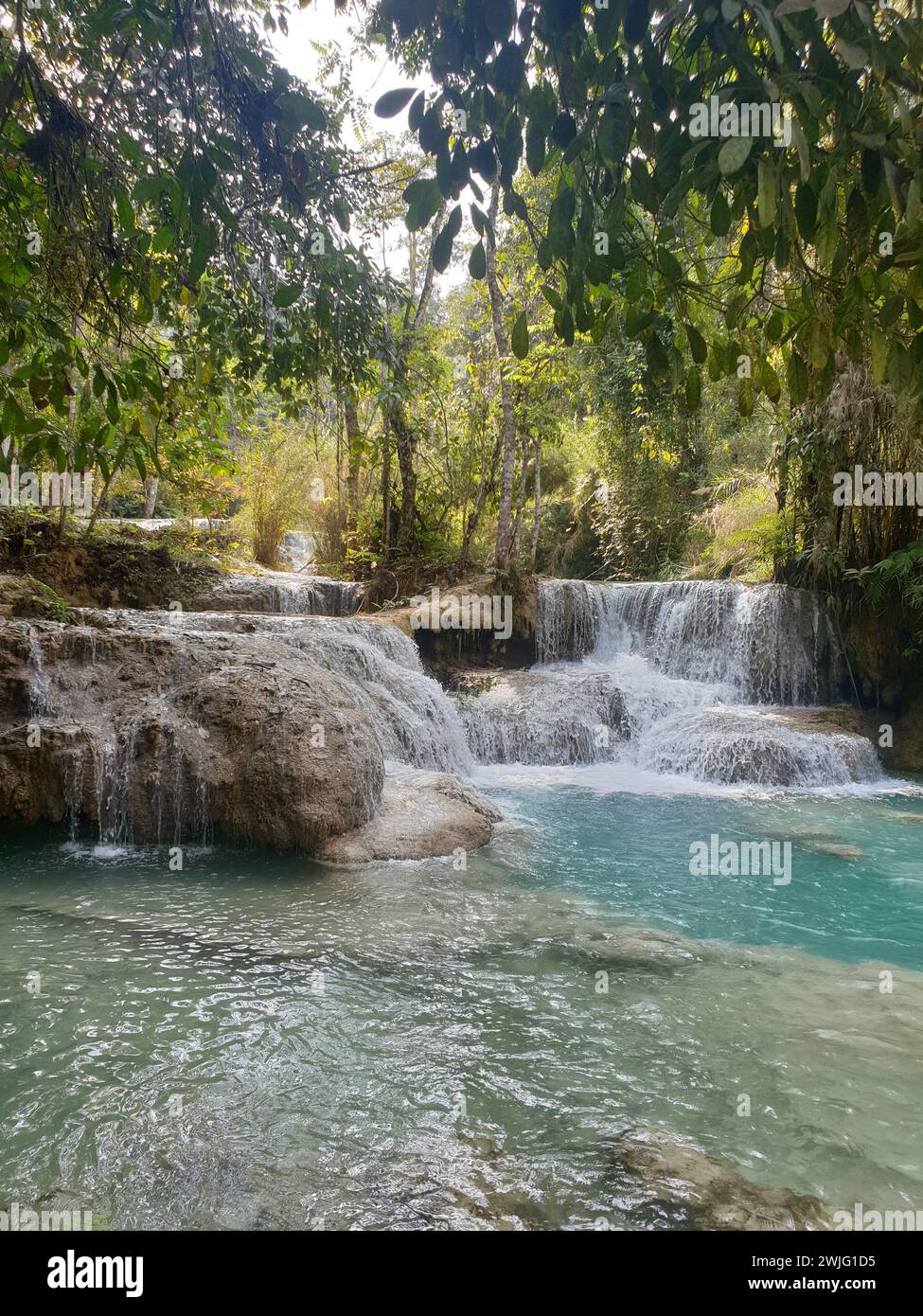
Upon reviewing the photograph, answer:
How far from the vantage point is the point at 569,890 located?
5.69m

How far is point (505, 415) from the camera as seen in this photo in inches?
509

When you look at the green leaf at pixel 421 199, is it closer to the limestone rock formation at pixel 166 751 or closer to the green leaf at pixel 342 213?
the green leaf at pixel 342 213

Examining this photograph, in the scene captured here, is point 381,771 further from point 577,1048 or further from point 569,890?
point 577,1048

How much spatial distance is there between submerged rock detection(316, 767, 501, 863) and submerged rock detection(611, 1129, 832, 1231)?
3611 millimetres

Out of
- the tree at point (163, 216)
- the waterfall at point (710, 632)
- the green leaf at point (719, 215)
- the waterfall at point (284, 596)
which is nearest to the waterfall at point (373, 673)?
the waterfall at point (284, 596)

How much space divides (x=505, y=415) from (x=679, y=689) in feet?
17.2

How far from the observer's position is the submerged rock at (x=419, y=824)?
6211 mm

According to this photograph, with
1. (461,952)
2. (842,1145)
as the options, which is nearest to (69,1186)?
(461,952)

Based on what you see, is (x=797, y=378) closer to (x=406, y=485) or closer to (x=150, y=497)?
(x=406, y=485)

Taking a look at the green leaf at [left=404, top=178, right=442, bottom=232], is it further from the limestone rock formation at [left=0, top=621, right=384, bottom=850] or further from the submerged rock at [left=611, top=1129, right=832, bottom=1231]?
the limestone rock formation at [left=0, top=621, right=384, bottom=850]

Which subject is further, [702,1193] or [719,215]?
[702,1193]

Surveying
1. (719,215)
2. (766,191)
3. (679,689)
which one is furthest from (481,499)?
(766,191)

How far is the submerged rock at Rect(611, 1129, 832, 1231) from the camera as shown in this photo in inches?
94.7

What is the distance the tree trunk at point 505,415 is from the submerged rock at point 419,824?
6.61 m
